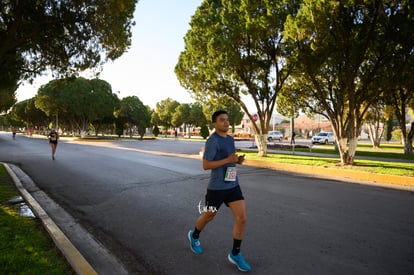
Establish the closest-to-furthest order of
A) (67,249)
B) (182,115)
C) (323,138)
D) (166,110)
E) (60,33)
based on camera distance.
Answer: (67,249) < (60,33) < (323,138) < (182,115) < (166,110)

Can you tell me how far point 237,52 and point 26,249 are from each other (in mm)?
13485

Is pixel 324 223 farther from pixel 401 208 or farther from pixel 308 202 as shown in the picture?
pixel 401 208

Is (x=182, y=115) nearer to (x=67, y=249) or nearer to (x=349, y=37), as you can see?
(x=349, y=37)

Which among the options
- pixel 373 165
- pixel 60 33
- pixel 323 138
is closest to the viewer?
pixel 60 33

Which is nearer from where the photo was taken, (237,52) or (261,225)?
(261,225)

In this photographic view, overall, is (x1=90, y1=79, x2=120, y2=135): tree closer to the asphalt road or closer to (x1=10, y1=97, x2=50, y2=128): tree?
(x1=10, y1=97, x2=50, y2=128): tree

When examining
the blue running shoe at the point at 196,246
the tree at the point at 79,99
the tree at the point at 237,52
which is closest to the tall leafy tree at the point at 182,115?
the tree at the point at 79,99

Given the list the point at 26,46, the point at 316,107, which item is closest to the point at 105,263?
the point at 26,46

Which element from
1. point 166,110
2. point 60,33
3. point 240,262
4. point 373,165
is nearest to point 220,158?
point 240,262

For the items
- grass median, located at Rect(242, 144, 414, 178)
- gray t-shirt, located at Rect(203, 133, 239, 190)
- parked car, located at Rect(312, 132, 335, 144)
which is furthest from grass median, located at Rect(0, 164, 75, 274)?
parked car, located at Rect(312, 132, 335, 144)

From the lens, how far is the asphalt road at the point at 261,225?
12.0ft

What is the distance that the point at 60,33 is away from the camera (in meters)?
9.66

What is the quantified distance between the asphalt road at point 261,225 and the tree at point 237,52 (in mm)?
7945

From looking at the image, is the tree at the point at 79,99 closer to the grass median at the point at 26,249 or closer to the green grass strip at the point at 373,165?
the green grass strip at the point at 373,165
